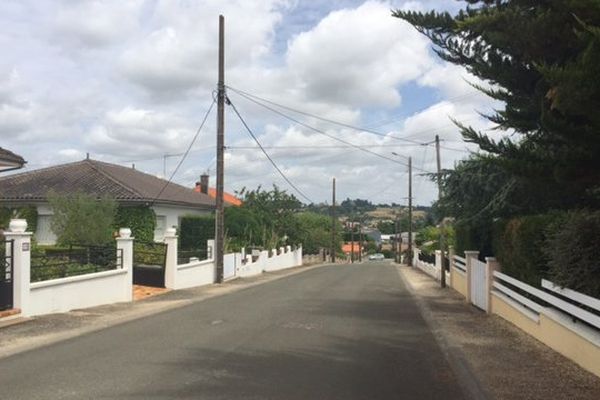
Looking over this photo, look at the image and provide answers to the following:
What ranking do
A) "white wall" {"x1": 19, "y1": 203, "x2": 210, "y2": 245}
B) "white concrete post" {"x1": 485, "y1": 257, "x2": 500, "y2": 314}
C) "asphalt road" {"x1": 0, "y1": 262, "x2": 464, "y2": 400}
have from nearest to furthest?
"asphalt road" {"x1": 0, "y1": 262, "x2": 464, "y2": 400}
"white concrete post" {"x1": 485, "y1": 257, "x2": 500, "y2": 314}
"white wall" {"x1": 19, "y1": 203, "x2": 210, "y2": 245}

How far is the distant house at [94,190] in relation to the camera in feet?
105

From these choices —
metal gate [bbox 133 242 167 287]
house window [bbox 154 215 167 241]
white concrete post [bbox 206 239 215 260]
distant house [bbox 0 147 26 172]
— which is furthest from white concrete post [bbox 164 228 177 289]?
house window [bbox 154 215 167 241]

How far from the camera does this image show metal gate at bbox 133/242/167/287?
22.8 metres

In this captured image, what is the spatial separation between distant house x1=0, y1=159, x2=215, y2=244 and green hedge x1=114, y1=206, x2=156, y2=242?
296 mm

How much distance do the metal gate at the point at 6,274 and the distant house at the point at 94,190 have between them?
1643 centimetres

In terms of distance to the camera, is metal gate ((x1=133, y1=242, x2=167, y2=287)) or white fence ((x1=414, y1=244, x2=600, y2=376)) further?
metal gate ((x1=133, y1=242, x2=167, y2=287))


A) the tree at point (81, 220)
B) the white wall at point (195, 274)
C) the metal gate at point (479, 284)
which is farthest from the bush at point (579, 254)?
the tree at point (81, 220)

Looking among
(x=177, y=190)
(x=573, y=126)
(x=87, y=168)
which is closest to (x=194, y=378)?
(x=573, y=126)

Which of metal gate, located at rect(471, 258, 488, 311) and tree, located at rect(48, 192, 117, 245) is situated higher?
tree, located at rect(48, 192, 117, 245)

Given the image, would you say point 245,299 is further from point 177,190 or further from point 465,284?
point 177,190

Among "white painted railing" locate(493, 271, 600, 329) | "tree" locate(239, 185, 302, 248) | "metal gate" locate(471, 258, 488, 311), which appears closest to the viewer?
"white painted railing" locate(493, 271, 600, 329)

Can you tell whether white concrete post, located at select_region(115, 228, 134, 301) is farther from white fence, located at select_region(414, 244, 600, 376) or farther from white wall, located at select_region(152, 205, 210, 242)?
white wall, located at select_region(152, 205, 210, 242)

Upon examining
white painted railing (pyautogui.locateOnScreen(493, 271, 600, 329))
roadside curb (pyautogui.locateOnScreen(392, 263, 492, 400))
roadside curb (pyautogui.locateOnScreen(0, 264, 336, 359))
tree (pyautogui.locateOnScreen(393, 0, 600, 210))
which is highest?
tree (pyautogui.locateOnScreen(393, 0, 600, 210))

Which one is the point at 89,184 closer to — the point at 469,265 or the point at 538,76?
the point at 469,265
